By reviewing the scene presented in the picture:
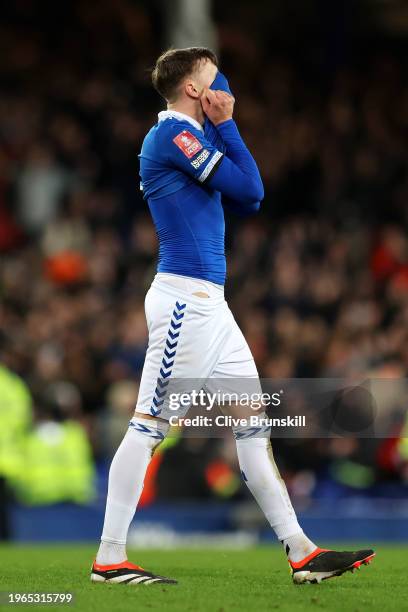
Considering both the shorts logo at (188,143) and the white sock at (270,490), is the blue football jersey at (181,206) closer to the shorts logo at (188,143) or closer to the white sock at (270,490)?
the shorts logo at (188,143)

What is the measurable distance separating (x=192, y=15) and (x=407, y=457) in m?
5.94

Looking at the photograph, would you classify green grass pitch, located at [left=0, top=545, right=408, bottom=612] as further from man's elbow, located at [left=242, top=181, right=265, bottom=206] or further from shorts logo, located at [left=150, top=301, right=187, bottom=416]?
man's elbow, located at [left=242, top=181, right=265, bottom=206]

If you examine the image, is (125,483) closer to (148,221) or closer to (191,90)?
(191,90)

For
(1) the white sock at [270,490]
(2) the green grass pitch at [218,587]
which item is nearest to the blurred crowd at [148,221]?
(2) the green grass pitch at [218,587]

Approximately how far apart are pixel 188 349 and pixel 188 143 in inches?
37.7

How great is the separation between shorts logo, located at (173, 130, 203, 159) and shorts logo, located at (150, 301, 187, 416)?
0.71 m

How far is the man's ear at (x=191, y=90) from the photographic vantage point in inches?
251

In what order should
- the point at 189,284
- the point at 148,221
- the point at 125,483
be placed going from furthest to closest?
the point at 148,221, the point at 189,284, the point at 125,483

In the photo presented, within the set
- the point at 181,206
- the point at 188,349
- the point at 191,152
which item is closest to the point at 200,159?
the point at 191,152

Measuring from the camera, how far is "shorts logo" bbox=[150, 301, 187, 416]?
6191mm

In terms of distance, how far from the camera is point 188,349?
6230 millimetres

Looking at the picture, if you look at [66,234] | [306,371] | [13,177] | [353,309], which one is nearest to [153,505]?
[306,371]

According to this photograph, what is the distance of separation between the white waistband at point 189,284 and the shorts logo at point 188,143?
1.90 ft

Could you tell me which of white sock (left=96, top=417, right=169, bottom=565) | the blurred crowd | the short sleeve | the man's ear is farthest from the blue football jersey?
the blurred crowd
